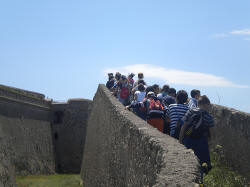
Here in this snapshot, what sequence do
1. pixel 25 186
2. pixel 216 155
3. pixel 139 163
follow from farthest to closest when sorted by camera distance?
pixel 25 186 → pixel 216 155 → pixel 139 163

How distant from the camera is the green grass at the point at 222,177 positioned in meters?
8.82

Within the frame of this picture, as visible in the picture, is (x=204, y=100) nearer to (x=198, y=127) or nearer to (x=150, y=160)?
(x=198, y=127)

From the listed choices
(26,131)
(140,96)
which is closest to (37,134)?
(26,131)

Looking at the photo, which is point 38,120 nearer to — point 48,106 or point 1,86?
point 48,106

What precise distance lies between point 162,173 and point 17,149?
17.7 meters

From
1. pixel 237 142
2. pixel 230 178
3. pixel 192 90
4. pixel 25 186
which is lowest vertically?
pixel 25 186

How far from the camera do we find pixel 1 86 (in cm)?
1966

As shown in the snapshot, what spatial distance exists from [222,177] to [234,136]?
1540mm

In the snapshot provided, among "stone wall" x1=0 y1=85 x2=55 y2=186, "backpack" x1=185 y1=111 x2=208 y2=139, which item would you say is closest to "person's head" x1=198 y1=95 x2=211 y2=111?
"backpack" x1=185 y1=111 x2=208 y2=139

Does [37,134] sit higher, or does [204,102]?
[204,102]

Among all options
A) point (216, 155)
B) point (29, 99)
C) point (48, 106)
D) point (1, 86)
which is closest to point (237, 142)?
point (216, 155)

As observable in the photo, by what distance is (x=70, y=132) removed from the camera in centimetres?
3008

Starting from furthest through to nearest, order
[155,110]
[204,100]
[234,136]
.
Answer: [234,136]
[155,110]
[204,100]

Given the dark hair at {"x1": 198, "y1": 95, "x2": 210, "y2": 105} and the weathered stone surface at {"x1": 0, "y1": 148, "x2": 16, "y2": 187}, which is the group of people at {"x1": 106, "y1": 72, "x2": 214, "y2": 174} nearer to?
the dark hair at {"x1": 198, "y1": 95, "x2": 210, "y2": 105}
